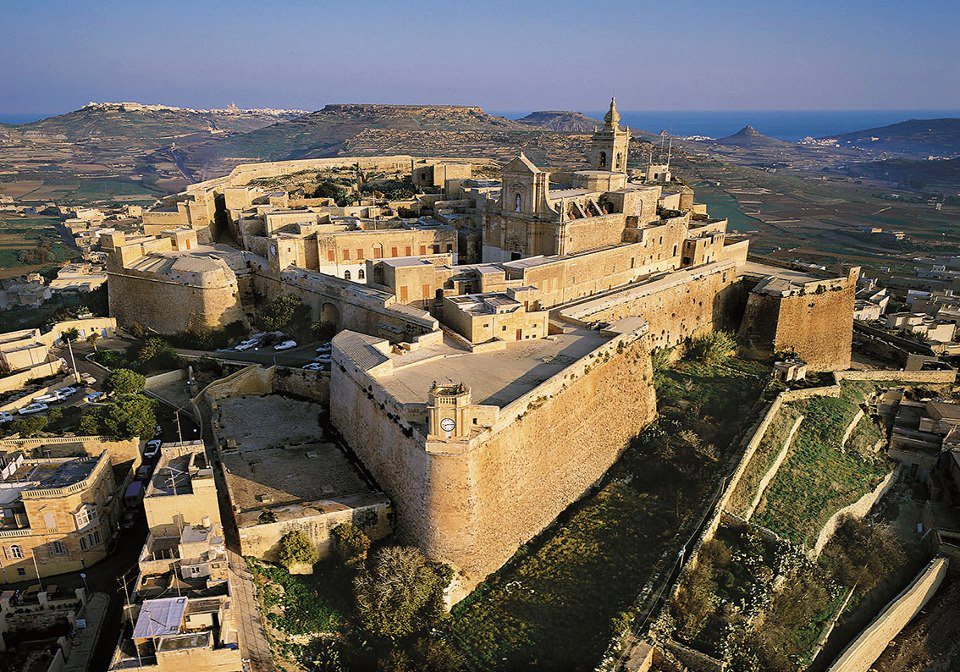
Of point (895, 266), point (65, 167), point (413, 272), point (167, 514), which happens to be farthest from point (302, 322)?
point (65, 167)

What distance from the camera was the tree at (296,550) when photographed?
1800 centimetres

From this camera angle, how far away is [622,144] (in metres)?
39.7

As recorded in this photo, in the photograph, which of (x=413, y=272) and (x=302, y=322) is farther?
(x=302, y=322)

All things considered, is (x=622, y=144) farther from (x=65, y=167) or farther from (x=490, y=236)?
(x=65, y=167)

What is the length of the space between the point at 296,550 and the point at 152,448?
808cm

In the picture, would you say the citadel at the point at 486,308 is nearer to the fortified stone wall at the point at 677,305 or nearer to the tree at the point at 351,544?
the fortified stone wall at the point at 677,305

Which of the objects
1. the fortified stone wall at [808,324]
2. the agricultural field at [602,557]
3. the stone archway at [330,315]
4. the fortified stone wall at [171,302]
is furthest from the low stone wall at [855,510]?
the fortified stone wall at [171,302]

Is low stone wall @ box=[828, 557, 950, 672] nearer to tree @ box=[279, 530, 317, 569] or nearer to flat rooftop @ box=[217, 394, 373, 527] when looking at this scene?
tree @ box=[279, 530, 317, 569]

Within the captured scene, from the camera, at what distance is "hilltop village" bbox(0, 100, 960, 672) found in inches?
683

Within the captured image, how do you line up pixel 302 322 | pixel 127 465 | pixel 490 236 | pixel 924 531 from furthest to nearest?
pixel 490 236
pixel 302 322
pixel 924 531
pixel 127 465

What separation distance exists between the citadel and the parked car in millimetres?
5905

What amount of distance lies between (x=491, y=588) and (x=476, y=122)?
133m

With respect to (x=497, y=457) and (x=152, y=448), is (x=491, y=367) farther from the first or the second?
(x=152, y=448)

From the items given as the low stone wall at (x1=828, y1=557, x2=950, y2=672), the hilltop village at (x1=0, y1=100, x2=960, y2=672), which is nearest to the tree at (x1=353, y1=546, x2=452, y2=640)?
the hilltop village at (x1=0, y1=100, x2=960, y2=672)
